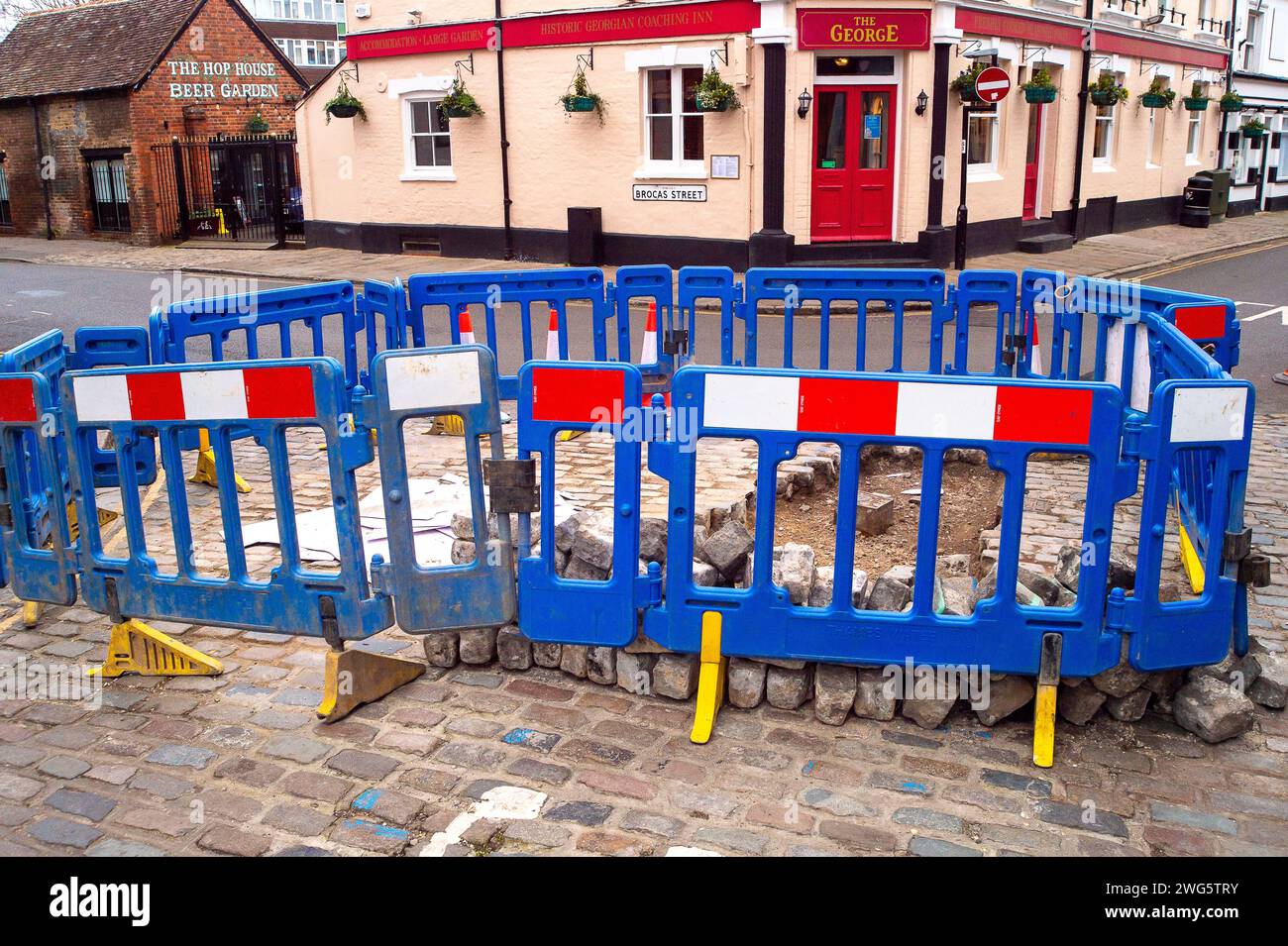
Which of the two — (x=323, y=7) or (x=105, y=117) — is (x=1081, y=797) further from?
(x=323, y=7)

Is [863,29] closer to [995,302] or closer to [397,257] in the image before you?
[397,257]

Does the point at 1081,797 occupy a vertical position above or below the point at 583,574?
below

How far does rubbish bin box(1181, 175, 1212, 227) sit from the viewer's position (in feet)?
92.9

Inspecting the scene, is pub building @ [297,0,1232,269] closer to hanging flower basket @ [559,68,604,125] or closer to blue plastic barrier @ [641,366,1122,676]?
hanging flower basket @ [559,68,604,125]

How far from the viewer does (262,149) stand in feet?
94.2

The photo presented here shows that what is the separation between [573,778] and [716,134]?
52.7ft

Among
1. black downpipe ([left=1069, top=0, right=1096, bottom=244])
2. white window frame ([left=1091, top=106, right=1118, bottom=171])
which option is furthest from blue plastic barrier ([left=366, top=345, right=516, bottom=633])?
white window frame ([left=1091, top=106, right=1118, bottom=171])

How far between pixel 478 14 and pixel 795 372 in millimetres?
18736

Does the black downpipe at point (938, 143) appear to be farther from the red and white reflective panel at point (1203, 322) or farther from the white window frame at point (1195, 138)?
the white window frame at point (1195, 138)

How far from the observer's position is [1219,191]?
2900 centimetres

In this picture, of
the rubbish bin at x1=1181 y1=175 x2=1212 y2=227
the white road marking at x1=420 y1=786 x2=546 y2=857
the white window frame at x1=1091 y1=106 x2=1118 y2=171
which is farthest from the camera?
the rubbish bin at x1=1181 y1=175 x2=1212 y2=227

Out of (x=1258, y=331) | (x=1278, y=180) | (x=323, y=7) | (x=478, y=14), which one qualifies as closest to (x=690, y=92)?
(x=478, y=14)

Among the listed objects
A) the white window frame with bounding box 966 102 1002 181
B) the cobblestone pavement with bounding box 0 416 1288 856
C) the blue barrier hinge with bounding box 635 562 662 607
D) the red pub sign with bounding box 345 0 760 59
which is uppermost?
the red pub sign with bounding box 345 0 760 59

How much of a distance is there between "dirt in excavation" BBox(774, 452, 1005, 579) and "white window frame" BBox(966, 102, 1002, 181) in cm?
1334
